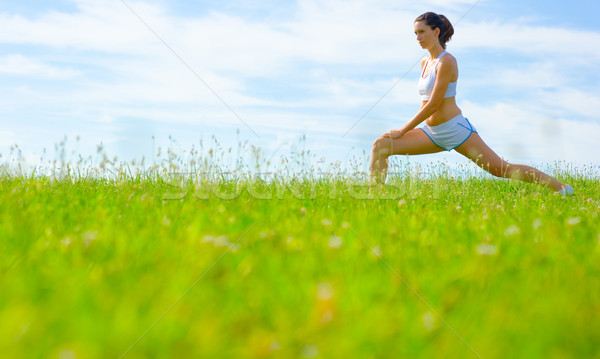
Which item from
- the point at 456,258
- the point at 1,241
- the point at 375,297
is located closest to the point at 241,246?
the point at 375,297

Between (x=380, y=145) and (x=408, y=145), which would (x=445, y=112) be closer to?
(x=408, y=145)

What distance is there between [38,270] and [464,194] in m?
5.34

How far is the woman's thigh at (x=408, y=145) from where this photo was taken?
620 centimetres

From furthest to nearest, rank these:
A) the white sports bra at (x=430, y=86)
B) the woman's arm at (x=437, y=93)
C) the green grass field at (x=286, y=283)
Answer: the white sports bra at (x=430, y=86)
the woman's arm at (x=437, y=93)
the green grass field at (x=286, y=283)

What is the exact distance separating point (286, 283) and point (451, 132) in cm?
462

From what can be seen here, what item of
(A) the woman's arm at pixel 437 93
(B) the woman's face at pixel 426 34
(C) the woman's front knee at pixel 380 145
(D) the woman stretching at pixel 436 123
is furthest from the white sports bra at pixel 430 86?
(C) the woman's front knee at pixel 380 145

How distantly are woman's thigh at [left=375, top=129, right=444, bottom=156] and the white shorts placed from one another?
0.08m

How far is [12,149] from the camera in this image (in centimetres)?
646

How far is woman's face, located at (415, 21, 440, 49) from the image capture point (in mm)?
6176

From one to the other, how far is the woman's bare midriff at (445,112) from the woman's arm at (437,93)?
10 cm

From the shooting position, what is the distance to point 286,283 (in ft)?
7.11

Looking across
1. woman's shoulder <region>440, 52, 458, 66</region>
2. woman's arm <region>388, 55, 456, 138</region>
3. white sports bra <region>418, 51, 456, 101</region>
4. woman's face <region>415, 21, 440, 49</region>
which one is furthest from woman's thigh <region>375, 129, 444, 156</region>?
woman's face <region>415, 21, 440, 49</region>

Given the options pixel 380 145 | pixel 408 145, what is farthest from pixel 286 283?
pixel 408 145

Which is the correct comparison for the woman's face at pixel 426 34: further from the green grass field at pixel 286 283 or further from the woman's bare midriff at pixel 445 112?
the green grass field at pixel 286 283
